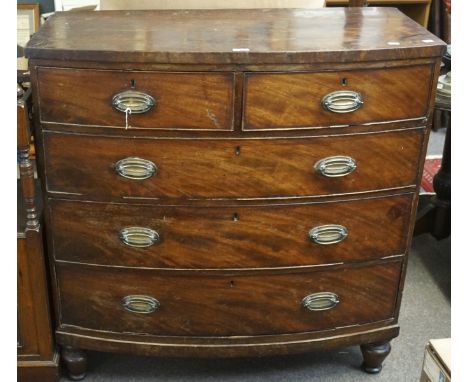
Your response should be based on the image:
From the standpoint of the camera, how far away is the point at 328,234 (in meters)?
1.84

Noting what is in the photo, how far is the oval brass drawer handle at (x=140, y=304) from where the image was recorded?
74.0 inches

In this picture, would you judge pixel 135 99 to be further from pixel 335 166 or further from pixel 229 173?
pixel 335 166

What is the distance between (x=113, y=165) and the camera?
1718 millimetres

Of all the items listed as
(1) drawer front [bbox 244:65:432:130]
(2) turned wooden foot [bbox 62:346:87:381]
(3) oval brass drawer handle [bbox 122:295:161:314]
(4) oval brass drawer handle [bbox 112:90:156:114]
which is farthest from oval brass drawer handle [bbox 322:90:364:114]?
(2) turned wooden foot [bbox 62:346:87:381]

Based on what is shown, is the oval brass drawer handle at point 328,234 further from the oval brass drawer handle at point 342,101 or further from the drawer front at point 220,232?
the oval brass drawer handle at point 342,101

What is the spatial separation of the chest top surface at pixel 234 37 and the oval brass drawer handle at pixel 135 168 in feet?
0.81

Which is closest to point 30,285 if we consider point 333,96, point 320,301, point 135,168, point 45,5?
point 135,168

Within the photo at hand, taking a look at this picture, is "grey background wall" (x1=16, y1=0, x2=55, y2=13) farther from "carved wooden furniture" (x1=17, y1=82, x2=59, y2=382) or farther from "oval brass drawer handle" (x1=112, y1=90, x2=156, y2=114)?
"oval brass drawer handle" (x1=112, y1=90, x2=156, y2=114)

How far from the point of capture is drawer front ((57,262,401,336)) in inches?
73.5

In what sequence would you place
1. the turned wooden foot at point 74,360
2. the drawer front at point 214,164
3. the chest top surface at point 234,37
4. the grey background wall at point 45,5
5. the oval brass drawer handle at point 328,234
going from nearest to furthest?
the chest top surface at point 234,37 < the drawer front at point 214,164 < the oval brass drawer handle at point 328,234 < the turned wooden foot at point 74,360 < the grey background wall at point 45,5

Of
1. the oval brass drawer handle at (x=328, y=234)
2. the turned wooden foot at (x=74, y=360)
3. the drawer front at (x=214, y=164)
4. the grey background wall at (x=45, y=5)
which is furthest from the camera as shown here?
the grey background wall at (x=45, y=5)

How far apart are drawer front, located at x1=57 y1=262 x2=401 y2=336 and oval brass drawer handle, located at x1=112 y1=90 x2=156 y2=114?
442 mm

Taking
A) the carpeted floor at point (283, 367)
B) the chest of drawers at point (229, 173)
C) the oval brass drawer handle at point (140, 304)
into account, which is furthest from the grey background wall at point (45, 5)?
the oval brass drawer handle at point (140, 304)

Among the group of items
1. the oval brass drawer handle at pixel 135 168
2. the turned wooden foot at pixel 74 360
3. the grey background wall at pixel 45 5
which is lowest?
the turned wooden foot at pixel 74 360
